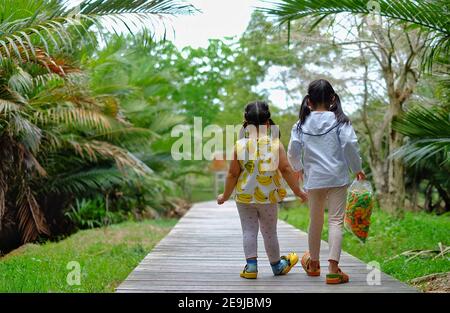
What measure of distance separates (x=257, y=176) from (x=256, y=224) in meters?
0.38

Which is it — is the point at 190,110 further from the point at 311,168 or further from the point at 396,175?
the point at 311,168

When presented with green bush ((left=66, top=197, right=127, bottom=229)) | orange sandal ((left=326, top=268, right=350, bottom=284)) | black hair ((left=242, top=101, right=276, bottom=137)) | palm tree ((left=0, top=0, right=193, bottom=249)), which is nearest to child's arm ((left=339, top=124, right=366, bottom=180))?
black hair ((left=242, top=101, right=276, bottom=137))

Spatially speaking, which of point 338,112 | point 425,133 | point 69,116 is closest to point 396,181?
point 425,133

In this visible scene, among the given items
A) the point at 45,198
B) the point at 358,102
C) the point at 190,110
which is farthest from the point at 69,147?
the point at 190,110

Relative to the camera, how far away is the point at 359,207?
15.5ft

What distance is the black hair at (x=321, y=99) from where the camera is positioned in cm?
445

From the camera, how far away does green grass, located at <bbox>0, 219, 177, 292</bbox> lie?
471cm

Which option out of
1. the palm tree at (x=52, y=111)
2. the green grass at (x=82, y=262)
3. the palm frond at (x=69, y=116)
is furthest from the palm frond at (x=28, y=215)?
the palm frond at (x=69, y=116)

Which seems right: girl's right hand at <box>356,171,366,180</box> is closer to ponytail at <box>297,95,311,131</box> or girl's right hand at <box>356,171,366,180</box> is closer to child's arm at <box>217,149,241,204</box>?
ponytail at <box>297,95,311,131</box>

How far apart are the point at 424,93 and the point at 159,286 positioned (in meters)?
9.54

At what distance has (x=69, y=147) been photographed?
1123 cm

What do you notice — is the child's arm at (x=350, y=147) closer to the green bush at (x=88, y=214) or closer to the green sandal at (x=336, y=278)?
the green sandal at (x=336, y=278)
